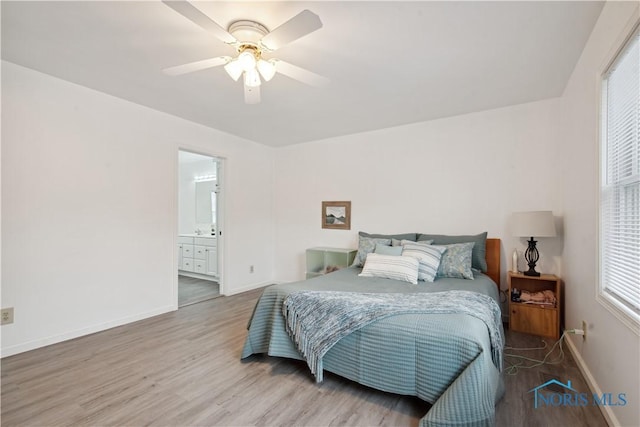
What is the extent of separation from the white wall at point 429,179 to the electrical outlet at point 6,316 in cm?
330

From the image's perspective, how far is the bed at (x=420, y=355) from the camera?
152 cm

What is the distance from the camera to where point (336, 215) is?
4.62m

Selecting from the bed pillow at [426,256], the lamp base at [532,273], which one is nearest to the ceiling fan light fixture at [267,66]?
the bed pillow at [426,256]

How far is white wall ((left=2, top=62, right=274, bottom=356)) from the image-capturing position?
253 centimetres

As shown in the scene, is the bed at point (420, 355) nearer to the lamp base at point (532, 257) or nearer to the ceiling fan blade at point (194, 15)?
the lamp base at point (532, 257)

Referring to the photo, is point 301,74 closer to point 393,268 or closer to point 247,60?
point 247,60

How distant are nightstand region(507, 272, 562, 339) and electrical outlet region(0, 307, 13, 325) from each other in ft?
14.5

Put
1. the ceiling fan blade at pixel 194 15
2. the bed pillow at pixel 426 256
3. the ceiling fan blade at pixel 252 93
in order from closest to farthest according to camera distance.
Result: the ceiling fan blade at pixel 194 15
the ceiling fan blade at pixel 252 93
the bed pillow at pixel 426 256

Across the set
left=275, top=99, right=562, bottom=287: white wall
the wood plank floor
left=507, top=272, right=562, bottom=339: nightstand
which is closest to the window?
the wood plank floor

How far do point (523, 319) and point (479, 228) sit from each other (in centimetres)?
102

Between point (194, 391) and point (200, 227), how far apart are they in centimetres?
485

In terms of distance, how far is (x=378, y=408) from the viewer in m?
1.81

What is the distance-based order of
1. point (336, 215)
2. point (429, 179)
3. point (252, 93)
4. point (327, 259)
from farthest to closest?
point (336, 215)
point (327, 259)
point (429, 179)
point (252, 93)

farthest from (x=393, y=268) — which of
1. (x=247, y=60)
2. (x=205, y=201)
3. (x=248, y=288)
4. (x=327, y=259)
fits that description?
(x=205, y=201)
